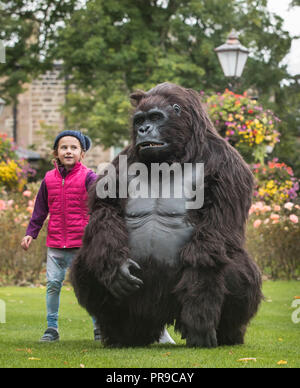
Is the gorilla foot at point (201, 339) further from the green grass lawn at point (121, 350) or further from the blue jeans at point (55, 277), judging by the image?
the blue jeans at point (55, 277)

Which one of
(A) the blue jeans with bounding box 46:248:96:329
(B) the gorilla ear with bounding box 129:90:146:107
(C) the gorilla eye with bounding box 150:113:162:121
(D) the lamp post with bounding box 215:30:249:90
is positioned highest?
(D) the lamp post with bounding box 215:30:249:90

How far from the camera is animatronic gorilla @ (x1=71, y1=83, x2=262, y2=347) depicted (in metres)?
5.08

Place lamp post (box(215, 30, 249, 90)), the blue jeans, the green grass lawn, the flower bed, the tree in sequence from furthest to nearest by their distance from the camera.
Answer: the tree < lamp post (box(215, 30, 249, 90)) < the flower bed < the blue jeans < the green grass lawn

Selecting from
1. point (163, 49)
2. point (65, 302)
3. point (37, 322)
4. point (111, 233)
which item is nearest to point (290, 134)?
point (163, 49)

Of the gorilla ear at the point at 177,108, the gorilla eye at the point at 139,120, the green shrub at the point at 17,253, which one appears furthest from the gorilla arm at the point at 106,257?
the green shrub at the point at 17,253

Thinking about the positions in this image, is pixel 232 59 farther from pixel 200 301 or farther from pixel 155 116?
pixel 200 301

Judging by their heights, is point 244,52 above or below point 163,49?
below

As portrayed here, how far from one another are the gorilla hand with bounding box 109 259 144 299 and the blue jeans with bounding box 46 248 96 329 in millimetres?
1209

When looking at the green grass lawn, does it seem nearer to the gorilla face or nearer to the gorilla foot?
the gorilla foot

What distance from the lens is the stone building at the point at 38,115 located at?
32344 mm

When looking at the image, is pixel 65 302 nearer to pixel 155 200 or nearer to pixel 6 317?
pixel 6 317

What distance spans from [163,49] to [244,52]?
11736 millimetres

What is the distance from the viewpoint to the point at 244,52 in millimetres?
13672

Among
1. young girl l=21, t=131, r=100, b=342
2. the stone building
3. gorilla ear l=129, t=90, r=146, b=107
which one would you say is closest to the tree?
the stone building
